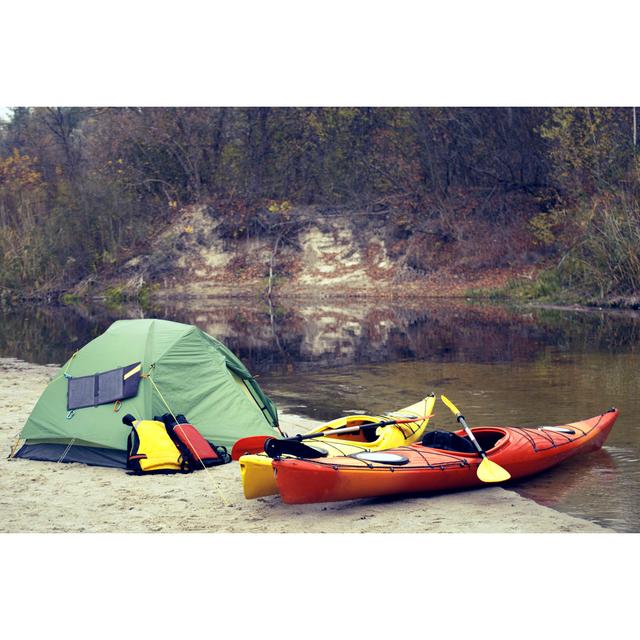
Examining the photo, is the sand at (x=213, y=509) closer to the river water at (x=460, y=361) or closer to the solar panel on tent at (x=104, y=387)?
the river water at (x=460, y=361)

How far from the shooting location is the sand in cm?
641

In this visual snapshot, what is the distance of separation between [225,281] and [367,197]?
6.06m

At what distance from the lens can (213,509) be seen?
688cm

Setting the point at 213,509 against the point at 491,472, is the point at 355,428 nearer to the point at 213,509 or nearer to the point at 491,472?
the point at 491,472

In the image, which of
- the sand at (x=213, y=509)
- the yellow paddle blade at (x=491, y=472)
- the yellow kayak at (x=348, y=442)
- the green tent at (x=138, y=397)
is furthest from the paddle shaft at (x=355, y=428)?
the green tent at (x=138, y=397)

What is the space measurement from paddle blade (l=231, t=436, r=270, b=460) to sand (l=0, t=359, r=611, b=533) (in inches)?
5.7

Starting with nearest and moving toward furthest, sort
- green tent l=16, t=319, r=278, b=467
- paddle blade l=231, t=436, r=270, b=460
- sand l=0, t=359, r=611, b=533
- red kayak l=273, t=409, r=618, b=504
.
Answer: sand l=0, t=359, r=611, b=533 → red kayak l=273, t=409, r=618, b=504 → paddle blade l=231, t=436, r=270, b=460 → green tent l=16, t=319, r=278, b=467

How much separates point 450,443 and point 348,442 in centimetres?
83

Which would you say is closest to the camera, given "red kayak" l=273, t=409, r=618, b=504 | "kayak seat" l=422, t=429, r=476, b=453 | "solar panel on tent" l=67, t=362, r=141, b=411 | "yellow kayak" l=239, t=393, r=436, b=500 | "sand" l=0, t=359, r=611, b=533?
"sand" l=0, t=359, r=611, b=533

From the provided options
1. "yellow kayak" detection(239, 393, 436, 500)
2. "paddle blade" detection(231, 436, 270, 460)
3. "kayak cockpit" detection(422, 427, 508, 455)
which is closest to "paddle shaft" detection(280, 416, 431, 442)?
"yellow kayak" detection(239, 393, 436, 500)

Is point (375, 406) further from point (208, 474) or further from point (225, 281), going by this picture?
point (225, 281)

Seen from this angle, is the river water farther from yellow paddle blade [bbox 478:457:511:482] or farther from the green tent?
the green tent

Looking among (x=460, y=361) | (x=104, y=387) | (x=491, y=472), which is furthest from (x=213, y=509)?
(x=460, y=361)

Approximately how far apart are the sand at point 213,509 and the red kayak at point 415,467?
0.13 metres
